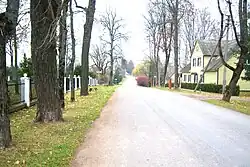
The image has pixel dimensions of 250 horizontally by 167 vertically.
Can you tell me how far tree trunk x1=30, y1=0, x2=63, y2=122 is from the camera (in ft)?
31.7

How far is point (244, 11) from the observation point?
67.5 feet

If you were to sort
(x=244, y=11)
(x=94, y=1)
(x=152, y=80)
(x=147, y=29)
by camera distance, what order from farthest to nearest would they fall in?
(x=152, y=80), (x=147, y=29), (x=94, y=1), (x=244, y=11)

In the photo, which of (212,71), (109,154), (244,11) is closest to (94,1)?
(244,11)

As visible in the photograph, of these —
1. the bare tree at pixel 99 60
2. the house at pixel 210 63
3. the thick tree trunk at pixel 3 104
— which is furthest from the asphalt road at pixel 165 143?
the bare tree at pixel 99 60

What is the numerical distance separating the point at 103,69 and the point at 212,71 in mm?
31606

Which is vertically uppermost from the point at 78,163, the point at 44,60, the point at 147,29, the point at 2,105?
the point at 147,29

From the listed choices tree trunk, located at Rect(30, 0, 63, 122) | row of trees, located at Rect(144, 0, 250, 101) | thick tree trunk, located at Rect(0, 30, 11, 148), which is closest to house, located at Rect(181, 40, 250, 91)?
row of trees, located at Rect(144, 0, 250, 101)

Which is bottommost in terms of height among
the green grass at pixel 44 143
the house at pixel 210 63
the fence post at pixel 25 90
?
the green grass at pixel 44 143

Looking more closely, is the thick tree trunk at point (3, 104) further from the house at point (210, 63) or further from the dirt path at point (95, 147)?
the house at point (210, 63)

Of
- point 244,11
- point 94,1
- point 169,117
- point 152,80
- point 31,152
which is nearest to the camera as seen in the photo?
point 31,152

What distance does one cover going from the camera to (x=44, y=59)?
9805 millimetres

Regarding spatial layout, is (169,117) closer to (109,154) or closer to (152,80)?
(109,154)

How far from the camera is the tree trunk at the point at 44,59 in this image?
9656mm

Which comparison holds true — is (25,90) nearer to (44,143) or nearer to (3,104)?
(44,143)
